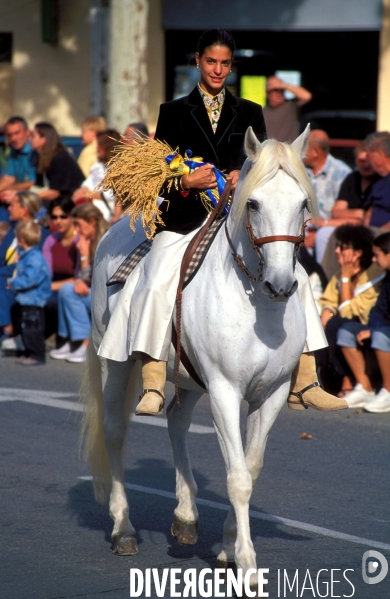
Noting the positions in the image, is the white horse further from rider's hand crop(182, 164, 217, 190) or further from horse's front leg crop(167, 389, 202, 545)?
rider's hand crop(182, 164, 217, 190)

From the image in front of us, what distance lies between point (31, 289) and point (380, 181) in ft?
14.2

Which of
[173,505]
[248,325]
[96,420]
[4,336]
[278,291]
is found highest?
[278,291]

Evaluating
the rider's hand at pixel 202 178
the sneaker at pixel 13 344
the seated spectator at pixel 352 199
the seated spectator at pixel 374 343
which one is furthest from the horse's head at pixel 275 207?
the sneaker at pixel 13 344

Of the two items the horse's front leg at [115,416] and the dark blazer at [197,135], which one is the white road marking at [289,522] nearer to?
the horse's front leg at [115,416]

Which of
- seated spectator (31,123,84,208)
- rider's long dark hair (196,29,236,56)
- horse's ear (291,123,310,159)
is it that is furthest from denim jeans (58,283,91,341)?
horse's ear (291,123,310,159)

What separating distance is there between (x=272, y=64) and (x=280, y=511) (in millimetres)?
13201

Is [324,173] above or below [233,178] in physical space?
below

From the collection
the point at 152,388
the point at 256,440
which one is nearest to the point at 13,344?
the point at 152,388

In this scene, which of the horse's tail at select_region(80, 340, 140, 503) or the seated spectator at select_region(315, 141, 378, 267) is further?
the seated spectator at select_region(315, 141, 378, 267)

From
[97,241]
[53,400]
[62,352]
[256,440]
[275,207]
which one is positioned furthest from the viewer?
[62,352]

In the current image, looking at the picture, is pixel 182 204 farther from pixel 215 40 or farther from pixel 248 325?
pixel 248 325

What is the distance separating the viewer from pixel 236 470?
5141mm

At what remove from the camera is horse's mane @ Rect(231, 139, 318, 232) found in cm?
493

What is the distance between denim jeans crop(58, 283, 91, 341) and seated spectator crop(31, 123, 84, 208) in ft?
6.99
